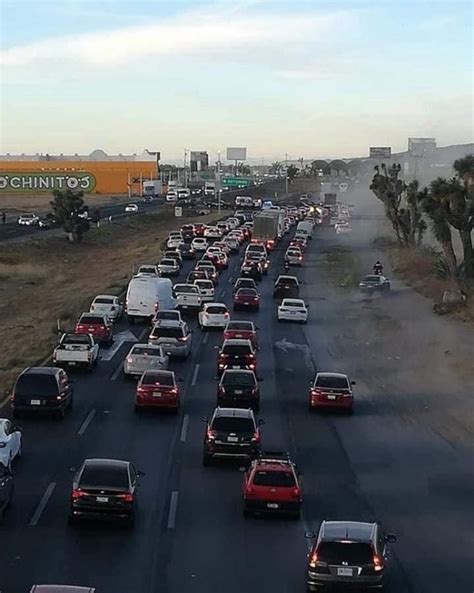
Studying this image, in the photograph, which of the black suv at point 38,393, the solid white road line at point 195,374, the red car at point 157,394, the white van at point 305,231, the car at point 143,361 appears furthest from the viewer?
the white van at point 305,231

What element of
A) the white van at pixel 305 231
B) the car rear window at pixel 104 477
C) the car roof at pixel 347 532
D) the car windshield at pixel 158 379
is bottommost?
the white van at pixel 305 231

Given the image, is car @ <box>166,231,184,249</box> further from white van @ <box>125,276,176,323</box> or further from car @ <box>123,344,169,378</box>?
car @ <box>123,344,169,378</box>

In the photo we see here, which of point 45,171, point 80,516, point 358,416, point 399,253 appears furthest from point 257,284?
point 45,171

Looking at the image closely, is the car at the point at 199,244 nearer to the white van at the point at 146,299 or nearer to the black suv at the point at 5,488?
the white van at the point at 146,299

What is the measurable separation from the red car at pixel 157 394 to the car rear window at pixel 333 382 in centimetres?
453

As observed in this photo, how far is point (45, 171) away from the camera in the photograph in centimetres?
19262

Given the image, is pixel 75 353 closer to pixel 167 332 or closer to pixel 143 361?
pixel 143 361

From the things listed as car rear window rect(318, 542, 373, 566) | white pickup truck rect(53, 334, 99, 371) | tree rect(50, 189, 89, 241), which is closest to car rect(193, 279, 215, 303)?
white pickup truck rect(53, 334, 99, 371)

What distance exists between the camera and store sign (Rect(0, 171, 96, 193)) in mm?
190125

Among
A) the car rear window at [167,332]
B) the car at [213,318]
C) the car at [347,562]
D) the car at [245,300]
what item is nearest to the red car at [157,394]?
the car rear window at [167,332]

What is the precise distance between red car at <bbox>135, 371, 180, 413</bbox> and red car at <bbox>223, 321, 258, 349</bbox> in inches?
455

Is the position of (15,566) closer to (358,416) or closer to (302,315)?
(358,416)

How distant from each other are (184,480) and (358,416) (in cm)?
1019

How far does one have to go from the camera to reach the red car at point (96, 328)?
45.4 m
